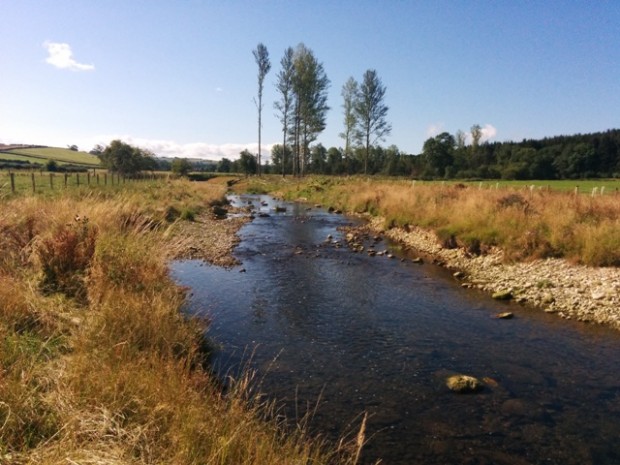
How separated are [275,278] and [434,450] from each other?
843 cm

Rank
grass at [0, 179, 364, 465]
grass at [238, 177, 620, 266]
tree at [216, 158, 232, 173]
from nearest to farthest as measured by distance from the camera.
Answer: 1. grass at [0, 179, 364, 465]
2. grass at [238, 177, 620, 266]
3. tree at [216, 158, 232, 173]

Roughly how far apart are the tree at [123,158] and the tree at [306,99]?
72.8 ft

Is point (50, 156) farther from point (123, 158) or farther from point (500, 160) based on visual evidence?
point (500, 160)

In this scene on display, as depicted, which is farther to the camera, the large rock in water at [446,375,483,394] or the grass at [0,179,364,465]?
the large rock in water at [446,375,483,394]

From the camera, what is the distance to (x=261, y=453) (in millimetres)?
3289

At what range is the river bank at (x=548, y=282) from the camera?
10086 millimetres

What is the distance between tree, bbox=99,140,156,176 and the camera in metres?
54.8

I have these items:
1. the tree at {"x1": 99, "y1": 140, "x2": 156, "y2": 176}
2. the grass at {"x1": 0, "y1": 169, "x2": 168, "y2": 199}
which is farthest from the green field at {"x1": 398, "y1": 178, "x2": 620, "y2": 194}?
the tree at {"x1": 99, "y1": 140, "x2": 156, "y2": 176}

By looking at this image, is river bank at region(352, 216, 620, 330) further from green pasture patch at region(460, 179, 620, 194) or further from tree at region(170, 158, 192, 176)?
tree at region(170, 158, 192, 176)

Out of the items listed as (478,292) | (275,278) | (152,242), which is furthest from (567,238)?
(152,242)

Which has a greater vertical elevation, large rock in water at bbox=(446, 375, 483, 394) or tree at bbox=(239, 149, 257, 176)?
tree at bbox=(239, 149, 257, 176)

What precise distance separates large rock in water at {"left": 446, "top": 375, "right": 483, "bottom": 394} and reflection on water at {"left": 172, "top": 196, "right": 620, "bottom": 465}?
0.43 ft

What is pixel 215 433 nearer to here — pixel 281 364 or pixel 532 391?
pixel 281 364

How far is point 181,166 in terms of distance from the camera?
70938 millimetres
